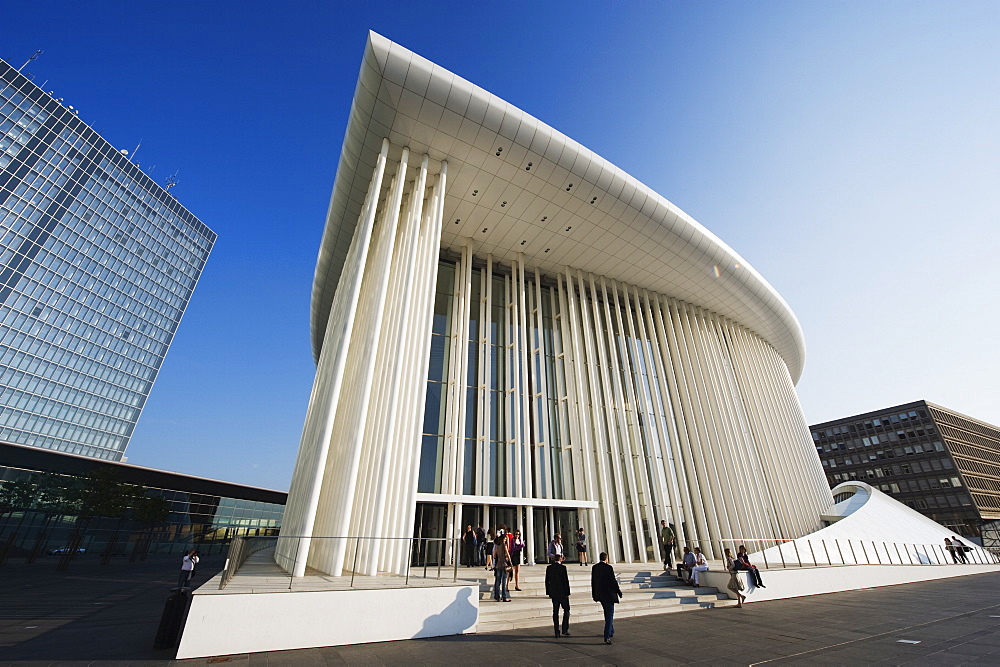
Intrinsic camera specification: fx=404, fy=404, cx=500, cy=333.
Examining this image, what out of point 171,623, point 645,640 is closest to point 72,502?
point 171,623

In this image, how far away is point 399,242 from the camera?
51.6 ft

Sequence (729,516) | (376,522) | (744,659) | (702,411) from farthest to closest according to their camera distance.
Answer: (702,411) → (729,516) → (376,522) → (744,659)

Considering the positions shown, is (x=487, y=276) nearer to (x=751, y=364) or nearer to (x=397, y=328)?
(x=397, y=328)

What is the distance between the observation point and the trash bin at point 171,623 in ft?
18.6

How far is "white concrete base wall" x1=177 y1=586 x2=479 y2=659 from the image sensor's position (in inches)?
216

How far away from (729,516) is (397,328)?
1829 centimetres

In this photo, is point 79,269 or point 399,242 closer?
point 399,242

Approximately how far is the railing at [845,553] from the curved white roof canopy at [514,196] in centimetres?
1307

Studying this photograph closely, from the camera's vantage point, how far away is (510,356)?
18484mm

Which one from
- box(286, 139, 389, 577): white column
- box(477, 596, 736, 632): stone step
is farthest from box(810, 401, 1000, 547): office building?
box(286, 139, 389, 577): white column

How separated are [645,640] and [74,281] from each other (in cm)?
7252

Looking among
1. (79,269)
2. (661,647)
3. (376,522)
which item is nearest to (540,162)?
(376,522)

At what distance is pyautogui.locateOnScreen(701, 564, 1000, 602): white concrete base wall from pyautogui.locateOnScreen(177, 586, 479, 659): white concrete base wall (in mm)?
7998

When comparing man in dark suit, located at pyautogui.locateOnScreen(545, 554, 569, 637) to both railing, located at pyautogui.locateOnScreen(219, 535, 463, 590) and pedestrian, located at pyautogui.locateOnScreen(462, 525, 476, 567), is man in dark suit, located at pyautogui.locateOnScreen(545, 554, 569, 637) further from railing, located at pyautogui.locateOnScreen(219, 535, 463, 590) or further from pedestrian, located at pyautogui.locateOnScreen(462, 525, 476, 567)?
pedestrian, located at pyautogui.locateOnScreen(462, 525, 476, 567)
